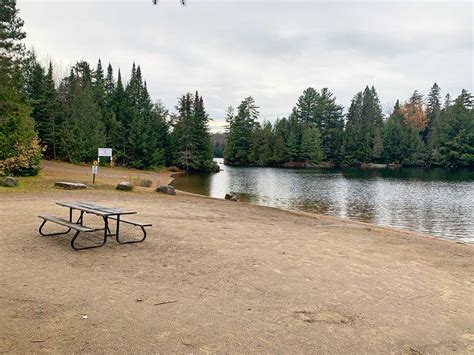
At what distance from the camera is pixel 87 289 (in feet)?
17.6

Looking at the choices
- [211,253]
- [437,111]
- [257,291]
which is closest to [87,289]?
[257,291]

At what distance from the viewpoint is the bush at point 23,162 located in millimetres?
21281

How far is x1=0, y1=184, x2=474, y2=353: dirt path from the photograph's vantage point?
4.11 metres

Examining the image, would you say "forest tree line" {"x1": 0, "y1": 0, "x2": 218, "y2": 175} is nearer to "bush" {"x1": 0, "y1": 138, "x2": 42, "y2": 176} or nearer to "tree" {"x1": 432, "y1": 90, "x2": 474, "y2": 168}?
"bush" {"x1": 0, "y1": 138, "x2": 42, "y2": 176}

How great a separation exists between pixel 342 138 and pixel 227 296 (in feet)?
276

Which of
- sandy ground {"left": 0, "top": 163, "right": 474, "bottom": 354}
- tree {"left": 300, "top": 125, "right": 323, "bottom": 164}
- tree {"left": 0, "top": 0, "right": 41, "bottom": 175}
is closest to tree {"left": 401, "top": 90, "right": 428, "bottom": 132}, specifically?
tree {"left": 300, "top": 125, "right": 323, "bottom": 164}

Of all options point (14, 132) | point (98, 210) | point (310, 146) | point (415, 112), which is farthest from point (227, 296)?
point (415, 112)

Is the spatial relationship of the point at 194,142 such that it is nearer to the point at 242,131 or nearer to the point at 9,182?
the point at 242,131

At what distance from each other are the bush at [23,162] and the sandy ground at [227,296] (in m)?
13.5

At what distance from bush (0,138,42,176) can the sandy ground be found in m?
13.5

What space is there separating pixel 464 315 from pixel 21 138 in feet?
80.1

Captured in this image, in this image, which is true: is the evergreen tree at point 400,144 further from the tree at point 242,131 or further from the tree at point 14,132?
the tree at point 14,132

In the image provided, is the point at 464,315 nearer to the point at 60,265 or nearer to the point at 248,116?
the point at 60,265

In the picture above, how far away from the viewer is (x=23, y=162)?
21.7 m
